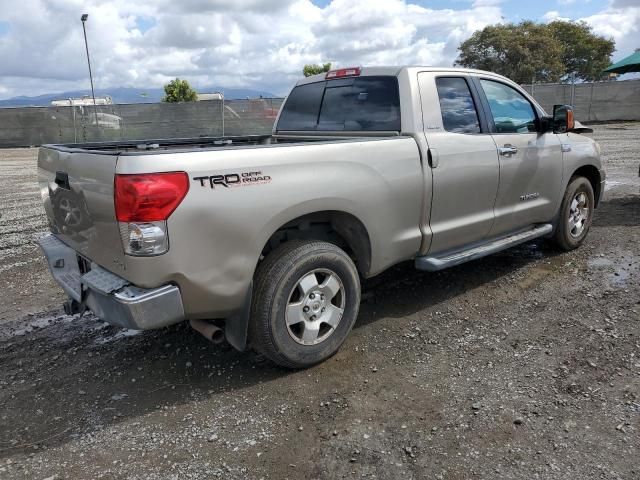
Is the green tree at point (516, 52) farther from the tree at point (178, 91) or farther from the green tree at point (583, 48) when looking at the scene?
the tree at point (178, 91)

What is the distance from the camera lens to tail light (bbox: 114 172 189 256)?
8.89ft

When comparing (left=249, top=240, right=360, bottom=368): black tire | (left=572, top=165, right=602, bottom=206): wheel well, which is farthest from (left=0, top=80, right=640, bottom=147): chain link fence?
(left=249, top=240, right=360, bottom=368): black tire

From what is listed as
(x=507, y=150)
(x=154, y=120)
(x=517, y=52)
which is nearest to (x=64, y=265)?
(x=507, y=150)

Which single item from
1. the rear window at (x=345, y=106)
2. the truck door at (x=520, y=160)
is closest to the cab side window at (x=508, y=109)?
the truck door at (x=520, y=160)

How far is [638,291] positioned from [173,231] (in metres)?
4.04

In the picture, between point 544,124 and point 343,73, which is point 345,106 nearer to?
point 343,73

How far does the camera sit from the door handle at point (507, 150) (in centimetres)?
459

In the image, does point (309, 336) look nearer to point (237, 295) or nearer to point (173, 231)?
point (237, 295)

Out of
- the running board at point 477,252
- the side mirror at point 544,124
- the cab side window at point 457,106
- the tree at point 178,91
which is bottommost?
the running board at point 477,252

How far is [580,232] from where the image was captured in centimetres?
591

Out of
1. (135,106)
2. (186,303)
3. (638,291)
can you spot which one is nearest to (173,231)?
(186,303)

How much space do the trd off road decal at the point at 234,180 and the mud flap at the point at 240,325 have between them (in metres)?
0.61

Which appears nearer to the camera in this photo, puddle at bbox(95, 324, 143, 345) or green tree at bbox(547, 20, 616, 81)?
puddle at bbox(95, 324, 143, 345)

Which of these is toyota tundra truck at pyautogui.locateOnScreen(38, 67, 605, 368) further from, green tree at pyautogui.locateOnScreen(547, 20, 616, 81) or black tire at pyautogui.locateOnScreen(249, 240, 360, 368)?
green tree at pyautogui.locateOnScreen(547, 20, 616, 81)
